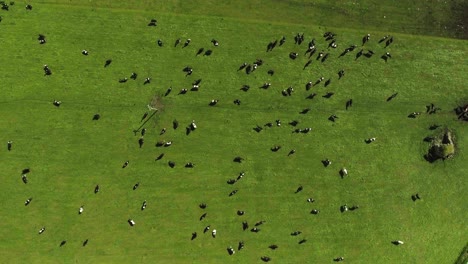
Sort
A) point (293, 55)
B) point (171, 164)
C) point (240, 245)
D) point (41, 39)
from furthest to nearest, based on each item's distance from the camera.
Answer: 1. point (293, 55)
2. point (240, 245)
3. point (171, 164)
4. point (41, 39)

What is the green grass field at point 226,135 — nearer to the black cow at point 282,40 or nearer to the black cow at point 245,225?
the black cow at point 282,40

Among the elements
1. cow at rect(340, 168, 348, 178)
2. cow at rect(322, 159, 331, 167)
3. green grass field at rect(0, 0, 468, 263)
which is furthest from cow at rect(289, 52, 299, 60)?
cow at rect(340, 168, 348, 178)

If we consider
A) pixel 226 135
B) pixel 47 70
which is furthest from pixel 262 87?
pixel 47 70

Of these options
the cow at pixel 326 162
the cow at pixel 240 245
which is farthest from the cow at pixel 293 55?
the cow at pixel 240 245

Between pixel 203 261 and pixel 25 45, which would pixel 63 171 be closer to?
pixel 25 45

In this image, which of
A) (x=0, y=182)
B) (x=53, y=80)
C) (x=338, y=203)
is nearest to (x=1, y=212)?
(x=0, y=182)

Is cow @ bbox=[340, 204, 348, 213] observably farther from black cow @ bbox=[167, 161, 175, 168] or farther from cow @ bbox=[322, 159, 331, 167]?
black cow @ bbox=[167, 161, 175, 168]

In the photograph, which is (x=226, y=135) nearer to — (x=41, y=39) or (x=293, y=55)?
(x=293, y=55)

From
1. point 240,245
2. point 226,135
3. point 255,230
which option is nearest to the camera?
point 240,245

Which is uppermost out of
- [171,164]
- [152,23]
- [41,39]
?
[152,23]
